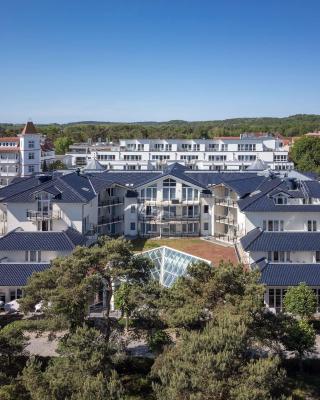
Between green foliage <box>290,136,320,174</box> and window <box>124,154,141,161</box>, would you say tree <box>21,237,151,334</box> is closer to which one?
window <box>124,154,141,161</box>

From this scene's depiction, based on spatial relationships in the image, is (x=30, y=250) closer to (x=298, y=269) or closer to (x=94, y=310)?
(x=94, y=310)

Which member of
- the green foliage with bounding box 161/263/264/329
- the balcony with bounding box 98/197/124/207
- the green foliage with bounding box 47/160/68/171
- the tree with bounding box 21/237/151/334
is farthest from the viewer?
the green foliage with bounding box 47/160/68/171

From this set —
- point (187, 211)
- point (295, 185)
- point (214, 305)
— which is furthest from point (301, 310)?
point (187, 211)

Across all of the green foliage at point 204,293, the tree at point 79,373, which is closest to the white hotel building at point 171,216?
the green foliage at point 204,293

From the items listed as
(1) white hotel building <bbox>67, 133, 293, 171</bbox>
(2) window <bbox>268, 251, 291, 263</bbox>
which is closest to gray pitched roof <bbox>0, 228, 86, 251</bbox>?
(2) window <bbox>268, 251, 291, 263</bbox>

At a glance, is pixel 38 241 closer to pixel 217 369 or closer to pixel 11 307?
pixel 11 307

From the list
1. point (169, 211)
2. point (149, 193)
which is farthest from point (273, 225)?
point (149, 193)
